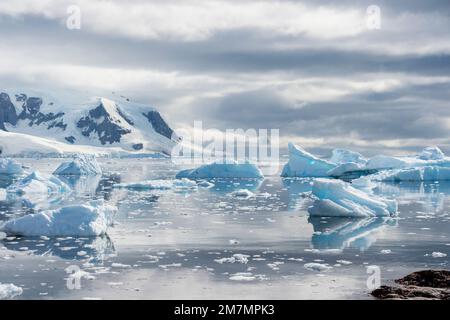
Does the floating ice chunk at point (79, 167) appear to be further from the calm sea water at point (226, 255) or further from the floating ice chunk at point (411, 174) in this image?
the calm sea water at point (226, 255)

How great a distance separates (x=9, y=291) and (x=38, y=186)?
89.3ft

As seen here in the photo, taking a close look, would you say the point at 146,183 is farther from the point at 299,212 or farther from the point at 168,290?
the point at 168,290

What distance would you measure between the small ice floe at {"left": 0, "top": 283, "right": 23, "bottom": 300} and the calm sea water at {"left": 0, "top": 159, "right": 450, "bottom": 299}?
147mm

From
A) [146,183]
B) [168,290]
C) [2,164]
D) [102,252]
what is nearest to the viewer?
[168,290]

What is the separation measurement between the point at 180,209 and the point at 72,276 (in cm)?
1480

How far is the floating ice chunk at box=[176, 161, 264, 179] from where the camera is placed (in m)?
59.0

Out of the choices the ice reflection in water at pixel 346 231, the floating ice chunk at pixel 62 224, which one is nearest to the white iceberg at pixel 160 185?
the ice reflection in water at pixel 346 231

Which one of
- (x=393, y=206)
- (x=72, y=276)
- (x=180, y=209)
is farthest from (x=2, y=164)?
(x=72, y=276)

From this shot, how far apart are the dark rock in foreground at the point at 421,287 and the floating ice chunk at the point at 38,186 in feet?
89.7

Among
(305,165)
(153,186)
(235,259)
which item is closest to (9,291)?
(235,259)

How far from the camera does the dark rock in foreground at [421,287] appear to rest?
1131cm

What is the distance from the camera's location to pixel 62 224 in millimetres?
18906

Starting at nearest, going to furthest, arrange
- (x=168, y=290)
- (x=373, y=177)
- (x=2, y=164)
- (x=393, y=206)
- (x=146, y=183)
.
Answer: (x=168, y=290)
(x=393, y=206)
(x=146, y=183)
(x=373, y=177)
(x=2, y=164)
